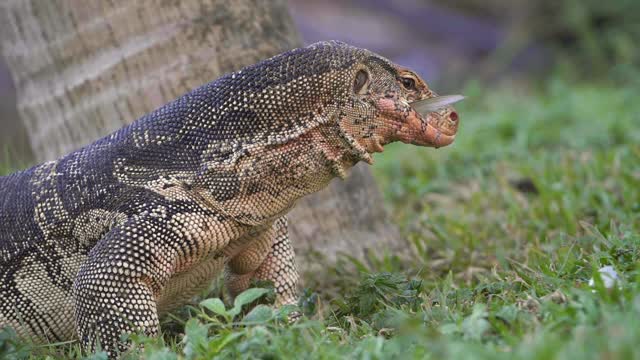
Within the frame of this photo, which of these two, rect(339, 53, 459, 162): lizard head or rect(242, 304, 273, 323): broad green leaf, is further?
rect(339, 53, 459, 162): lizard head

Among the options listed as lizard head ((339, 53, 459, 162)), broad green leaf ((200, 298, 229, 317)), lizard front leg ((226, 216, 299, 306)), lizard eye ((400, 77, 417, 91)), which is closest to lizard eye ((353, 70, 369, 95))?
→ lizard head ((339, 53, 459, 162))

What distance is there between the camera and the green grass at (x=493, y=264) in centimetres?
305

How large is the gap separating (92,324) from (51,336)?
23.7 inches

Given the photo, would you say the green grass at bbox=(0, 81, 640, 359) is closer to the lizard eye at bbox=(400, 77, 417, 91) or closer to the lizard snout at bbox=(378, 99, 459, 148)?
the lizard snout at bbox=(378, 99, 459, 148)

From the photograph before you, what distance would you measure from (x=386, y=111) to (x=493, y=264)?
151 cm

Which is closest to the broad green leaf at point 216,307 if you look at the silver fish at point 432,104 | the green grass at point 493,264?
the green grass at point 493,264

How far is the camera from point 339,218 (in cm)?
577

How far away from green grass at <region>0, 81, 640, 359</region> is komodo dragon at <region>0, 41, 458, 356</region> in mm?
250

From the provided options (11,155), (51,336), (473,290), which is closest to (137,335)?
(51,336)

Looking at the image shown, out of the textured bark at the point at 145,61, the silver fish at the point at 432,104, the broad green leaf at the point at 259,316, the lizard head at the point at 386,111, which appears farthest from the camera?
the textured bark at the point at 145,61

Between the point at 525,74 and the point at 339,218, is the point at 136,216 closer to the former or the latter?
the point at 339,218

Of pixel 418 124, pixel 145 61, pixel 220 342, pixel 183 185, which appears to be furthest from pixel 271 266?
pixel 145 61

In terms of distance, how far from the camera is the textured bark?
17.8 ft

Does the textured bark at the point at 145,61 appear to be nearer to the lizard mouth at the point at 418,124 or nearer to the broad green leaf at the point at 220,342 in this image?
the lizard mouth at the point at 418,124
